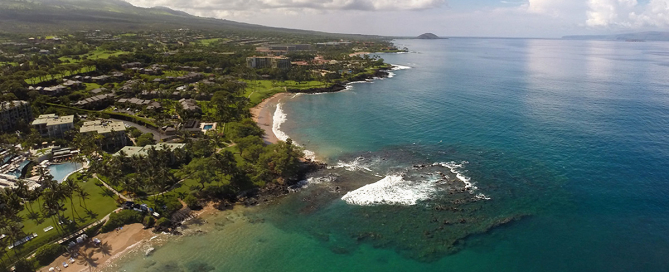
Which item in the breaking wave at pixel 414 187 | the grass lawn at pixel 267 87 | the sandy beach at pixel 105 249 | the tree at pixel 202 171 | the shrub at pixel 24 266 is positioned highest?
the grass lawn at pixel 267 87

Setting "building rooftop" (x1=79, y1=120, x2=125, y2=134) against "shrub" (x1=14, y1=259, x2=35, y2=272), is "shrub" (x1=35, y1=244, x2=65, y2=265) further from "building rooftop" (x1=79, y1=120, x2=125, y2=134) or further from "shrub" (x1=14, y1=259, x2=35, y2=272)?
"building rooftop" (x1=79, y1=120, x2=125, y2=134)

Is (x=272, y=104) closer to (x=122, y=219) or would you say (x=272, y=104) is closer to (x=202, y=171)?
(x=202, y=171)

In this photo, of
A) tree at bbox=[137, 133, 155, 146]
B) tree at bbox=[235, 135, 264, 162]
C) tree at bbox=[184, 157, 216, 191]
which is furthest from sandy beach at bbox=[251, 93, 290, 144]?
tree at bbox=[137, 133, 155, 146]

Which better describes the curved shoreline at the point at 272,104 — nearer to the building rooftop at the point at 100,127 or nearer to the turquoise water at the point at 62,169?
the building rooftop at the point at 100,127

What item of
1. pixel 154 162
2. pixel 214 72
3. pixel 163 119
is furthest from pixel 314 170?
pixel 214 72

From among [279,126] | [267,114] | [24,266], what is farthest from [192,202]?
[267,114]

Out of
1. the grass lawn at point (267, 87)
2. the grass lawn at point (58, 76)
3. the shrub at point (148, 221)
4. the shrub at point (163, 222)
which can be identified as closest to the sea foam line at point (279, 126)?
the grass lawn at point (267, 87)

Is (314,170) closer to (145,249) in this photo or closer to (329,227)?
(329,227)
